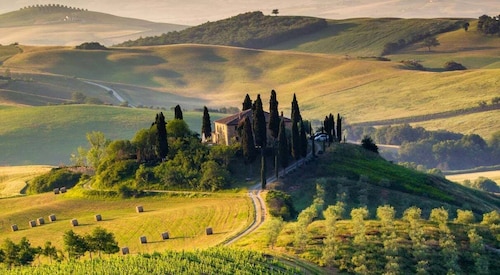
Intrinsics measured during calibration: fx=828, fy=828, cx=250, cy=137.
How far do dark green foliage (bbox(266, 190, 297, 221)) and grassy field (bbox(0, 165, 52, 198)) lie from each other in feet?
147

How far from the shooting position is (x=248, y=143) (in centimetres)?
10475

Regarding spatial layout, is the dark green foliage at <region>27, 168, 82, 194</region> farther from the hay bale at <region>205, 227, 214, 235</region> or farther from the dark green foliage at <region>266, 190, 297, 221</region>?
the hay bale at <region>205, 227, 214, 235</region>

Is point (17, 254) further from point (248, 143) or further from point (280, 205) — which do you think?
point (248, 143)

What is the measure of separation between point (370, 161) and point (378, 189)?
15.6 m

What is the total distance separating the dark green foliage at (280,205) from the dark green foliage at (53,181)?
35.9 meters

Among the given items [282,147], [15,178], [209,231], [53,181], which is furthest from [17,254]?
[15,178]

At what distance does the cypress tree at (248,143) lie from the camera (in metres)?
104

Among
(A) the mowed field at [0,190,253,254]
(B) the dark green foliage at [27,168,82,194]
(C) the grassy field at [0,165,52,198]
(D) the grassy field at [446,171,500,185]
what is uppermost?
(A) the mowed field at [0,190,253,254]

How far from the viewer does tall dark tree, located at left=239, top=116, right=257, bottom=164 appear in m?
104

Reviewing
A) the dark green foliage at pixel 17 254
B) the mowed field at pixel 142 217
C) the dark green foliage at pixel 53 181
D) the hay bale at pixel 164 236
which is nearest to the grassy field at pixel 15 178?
the dark green foliage at pixel 53 181

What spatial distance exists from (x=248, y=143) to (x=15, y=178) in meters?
49.6

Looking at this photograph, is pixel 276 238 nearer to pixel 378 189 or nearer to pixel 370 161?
pixel 378 189

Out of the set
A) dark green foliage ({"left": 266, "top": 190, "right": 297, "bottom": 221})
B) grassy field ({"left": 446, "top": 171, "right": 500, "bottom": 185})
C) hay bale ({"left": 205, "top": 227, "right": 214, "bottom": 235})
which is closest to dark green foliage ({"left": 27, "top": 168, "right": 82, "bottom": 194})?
dark green foliage ({"left": 266, "top": 190, "right": 297, "bottom": 221})

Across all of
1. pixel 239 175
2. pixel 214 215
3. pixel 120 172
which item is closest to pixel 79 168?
pixel 120 172
